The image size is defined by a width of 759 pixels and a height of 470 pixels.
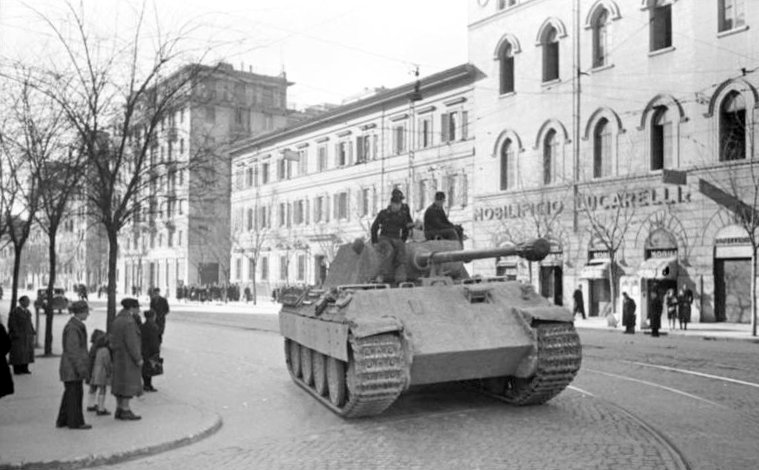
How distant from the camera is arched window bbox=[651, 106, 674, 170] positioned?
111ft

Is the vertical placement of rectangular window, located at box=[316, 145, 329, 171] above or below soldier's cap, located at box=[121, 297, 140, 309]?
above

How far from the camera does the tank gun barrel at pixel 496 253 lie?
1056 cm

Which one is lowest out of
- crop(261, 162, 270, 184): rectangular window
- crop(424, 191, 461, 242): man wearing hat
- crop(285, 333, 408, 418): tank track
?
crop(285, 333, 408, 418): tank track

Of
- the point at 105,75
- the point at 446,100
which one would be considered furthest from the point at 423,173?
the point at 105,75

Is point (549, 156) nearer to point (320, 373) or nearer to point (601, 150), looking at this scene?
point (601, 150)

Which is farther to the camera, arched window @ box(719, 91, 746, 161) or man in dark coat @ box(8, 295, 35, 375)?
arched window @ box(719, 91, 746, 161)

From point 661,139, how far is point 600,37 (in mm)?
5873

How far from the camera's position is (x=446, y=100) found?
149 ft

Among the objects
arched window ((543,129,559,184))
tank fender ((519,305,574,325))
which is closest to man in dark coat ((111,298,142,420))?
tank fender ((519,305,574,325))

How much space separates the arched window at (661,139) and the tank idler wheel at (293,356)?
22.7 metres

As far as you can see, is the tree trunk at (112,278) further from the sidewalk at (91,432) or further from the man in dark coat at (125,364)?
the man in dark coat at (125,364)

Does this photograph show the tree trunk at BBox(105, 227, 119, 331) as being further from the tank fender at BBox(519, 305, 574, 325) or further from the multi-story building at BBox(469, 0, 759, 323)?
the multi-story building at BBox(469, 0, 759, 323)

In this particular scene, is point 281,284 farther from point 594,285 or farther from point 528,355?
point 528,355

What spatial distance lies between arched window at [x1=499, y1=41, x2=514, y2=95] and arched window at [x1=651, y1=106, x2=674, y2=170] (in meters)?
9.37
